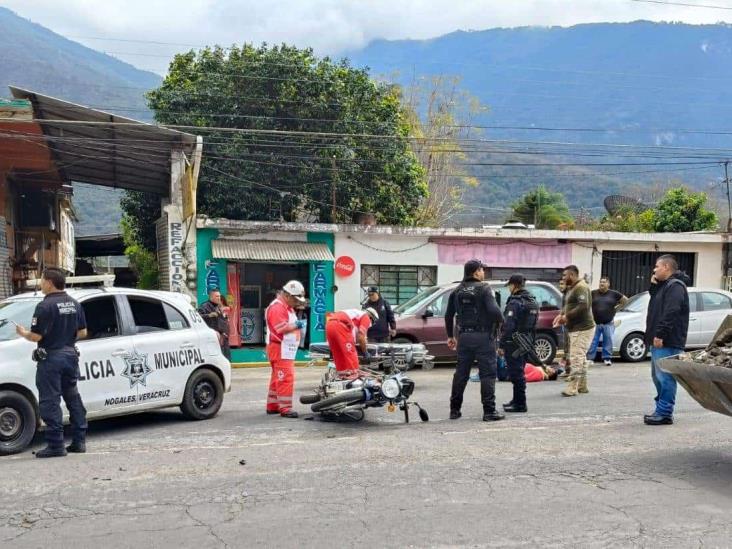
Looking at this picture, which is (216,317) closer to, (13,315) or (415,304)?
(415,304)

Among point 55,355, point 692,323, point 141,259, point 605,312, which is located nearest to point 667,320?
point 55,355

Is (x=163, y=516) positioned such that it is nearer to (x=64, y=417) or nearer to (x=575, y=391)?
(x=64, y=417)

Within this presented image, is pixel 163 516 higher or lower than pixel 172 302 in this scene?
lower

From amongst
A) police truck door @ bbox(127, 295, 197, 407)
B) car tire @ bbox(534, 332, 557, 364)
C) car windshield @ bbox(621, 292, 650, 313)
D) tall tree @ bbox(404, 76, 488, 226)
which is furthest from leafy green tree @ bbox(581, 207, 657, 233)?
police truck door @ bbox(127, 295, 197, 407)

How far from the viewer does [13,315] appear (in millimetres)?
7133

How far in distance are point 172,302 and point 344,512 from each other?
14.2ft

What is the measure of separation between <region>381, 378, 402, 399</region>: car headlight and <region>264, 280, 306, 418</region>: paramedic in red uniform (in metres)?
1.31

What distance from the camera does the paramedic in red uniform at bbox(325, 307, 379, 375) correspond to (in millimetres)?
7992

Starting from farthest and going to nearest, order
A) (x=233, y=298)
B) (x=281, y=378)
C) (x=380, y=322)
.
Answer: (x=233, y=298) → (x=380, y=322) → (x=281, y=378)

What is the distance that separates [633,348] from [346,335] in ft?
30.1

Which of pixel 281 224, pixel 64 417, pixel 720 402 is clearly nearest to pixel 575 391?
pixel 720 402

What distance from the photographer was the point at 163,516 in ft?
15.5

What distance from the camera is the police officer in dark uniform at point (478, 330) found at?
25.2 ft

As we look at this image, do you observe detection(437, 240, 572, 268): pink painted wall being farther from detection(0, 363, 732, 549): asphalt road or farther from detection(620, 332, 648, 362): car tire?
detection(0, 363, 732, 549): asphalt road
